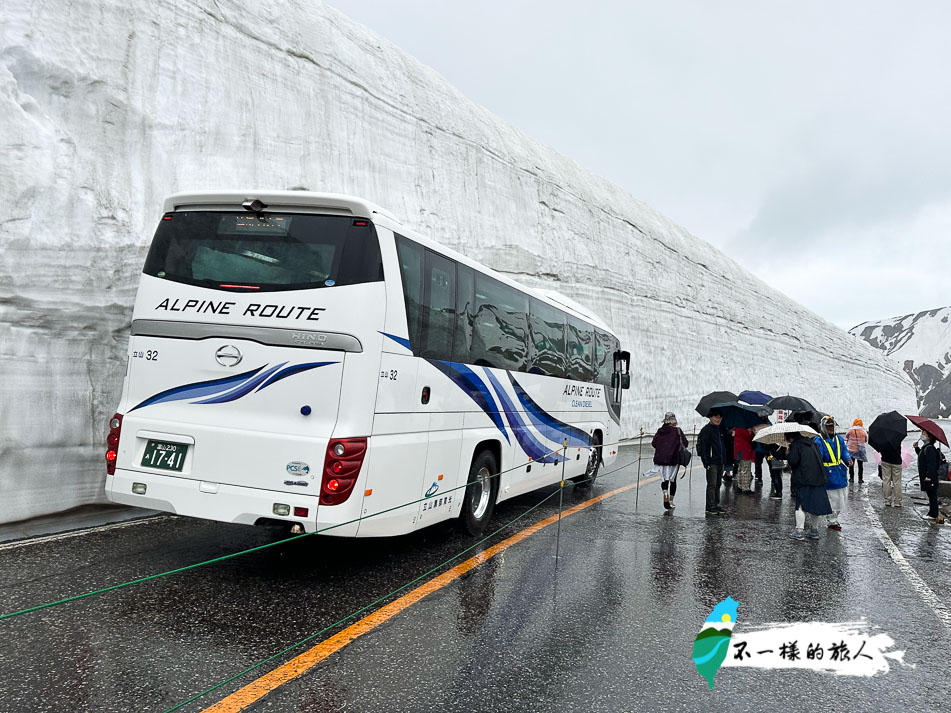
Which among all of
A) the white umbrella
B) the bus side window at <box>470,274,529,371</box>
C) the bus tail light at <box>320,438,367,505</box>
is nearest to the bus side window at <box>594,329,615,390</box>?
the white umbrella

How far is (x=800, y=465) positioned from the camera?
7766mm

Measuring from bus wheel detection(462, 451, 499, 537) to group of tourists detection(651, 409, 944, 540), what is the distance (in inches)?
113

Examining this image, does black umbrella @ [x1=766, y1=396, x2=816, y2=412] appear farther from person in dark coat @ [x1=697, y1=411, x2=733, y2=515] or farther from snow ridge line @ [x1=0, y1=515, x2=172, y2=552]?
snow ridge line @ [x1=0, y1=515, x2=172, y2=552]

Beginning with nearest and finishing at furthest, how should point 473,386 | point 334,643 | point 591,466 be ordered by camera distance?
1. point 334,643
2. point 473,386
3. point 591,466

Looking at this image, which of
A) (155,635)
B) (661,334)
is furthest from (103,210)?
(661,334)

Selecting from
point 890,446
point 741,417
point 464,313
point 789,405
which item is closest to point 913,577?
point 890,446

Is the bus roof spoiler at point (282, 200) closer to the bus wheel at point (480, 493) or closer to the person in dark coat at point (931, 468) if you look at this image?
the bus wheel at point (480, 493)

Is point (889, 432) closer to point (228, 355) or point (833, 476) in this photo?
point (833, 476)

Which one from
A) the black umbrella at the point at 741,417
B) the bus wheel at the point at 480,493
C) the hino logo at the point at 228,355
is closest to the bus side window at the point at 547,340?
the bus wheel at the point at 480,493

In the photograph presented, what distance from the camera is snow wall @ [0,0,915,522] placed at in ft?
24.0

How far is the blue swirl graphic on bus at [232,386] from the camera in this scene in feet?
15.9

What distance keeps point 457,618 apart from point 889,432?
8.45 m

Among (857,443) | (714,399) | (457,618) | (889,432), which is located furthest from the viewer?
(857,443)

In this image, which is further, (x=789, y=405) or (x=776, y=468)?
(x=789, y=405)
